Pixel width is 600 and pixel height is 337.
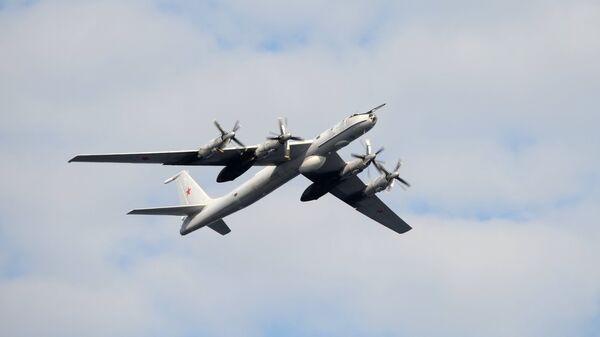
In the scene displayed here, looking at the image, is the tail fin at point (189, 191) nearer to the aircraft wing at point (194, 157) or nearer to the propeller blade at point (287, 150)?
the aircraft wing at point (194, 157)

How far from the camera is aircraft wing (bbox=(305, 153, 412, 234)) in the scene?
76562mm

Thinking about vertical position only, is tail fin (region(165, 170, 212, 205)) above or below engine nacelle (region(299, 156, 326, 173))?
below

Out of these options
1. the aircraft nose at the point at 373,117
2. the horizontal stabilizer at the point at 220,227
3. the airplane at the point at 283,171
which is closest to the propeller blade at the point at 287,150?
the airplane at the point at 283,171

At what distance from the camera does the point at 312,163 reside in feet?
236

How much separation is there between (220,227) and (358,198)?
33.8 ft

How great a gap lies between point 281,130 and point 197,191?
14.3 metres

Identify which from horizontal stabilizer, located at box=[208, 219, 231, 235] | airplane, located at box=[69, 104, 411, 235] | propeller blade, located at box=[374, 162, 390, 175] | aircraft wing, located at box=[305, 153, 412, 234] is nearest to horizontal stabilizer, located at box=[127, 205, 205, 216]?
airplane, located at box=[69, 104, 411, 235]

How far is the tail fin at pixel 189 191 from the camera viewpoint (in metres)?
80.8

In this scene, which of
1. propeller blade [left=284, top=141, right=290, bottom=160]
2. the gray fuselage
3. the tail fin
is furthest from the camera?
the tail fin

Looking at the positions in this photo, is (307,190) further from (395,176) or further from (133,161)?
(133,161)

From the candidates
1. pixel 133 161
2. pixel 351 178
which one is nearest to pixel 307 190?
pixel 351 178

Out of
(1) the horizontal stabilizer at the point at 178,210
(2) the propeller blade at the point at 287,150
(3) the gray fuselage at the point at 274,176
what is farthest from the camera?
(1) the horizontal stabilizer at the point at 178,210

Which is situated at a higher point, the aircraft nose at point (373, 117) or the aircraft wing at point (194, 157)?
the aircraft nose at point (373, 117)

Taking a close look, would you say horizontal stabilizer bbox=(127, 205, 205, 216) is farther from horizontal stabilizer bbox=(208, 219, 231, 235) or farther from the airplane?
horizontal stabilizer bbox=(208, 219, 231, 235)
